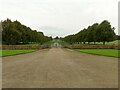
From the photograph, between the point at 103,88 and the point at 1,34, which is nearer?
the point at 103,88

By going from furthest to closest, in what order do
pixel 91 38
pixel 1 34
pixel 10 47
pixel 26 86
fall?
pixel 91 38 < pixel 1 34 < pixel 10 47 < pixel 26 86

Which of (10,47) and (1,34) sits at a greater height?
(1,34)

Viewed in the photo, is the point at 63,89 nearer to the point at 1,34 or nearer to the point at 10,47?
the point at 10,47

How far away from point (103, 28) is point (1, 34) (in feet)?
113

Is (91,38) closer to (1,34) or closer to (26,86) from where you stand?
(1,34)

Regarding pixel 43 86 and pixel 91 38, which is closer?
pixel 43 86

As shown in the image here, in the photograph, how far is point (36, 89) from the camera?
24.6 ft

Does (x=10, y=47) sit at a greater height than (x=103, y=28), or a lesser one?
lesser

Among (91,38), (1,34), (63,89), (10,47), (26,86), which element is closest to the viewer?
(63,89)

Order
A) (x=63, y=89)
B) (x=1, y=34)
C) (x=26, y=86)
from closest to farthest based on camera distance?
1. (x=63, y=89)
2. (x=26, y=86)
3. (x=1, y=34)

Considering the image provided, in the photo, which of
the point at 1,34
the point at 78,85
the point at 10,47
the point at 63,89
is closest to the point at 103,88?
the point at 78,85

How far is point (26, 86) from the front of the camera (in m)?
8.00

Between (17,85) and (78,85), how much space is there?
2.64 metres

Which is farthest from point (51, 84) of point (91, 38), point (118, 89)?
point (91, 38)
